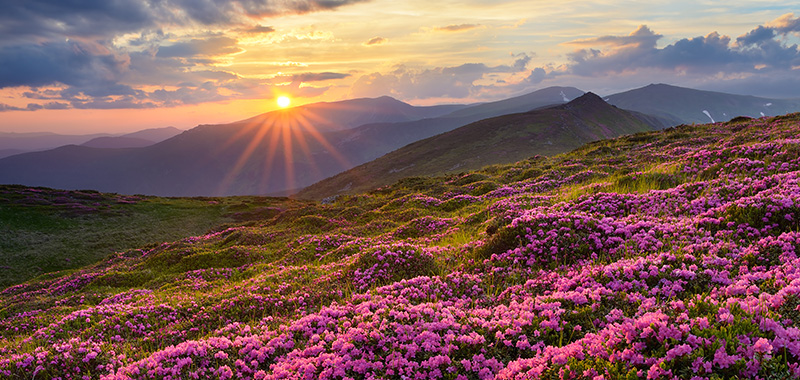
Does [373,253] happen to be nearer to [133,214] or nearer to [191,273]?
[191,273]

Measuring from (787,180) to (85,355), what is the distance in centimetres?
2140

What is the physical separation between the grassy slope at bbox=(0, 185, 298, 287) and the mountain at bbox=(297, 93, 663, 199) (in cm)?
6679

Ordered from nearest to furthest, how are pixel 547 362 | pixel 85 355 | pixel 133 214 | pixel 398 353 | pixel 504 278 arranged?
pixel 547 362 < pixel 398 353 < pixel 85 355 < pixel 504 278 < pixel 133 214

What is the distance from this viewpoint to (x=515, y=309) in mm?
8352

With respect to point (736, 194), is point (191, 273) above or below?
below

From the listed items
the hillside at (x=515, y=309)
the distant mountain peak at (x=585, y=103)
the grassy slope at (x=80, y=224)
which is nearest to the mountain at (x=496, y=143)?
the distant mountain peak at (x=585, y=103)

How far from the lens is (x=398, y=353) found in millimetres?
6965

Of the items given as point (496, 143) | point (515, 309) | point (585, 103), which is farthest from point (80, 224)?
point (585, 103)

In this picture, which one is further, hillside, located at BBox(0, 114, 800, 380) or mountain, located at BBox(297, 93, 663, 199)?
mountain, located at BBox(297, 93, 663, 199)

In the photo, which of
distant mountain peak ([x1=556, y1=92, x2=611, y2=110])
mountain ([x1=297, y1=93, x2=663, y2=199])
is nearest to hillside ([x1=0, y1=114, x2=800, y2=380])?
mountain ([x1=297, y1=93, x2=663, y2=199])

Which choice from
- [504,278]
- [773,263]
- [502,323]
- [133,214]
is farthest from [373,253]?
[133,214]

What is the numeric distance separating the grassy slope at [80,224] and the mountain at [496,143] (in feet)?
219

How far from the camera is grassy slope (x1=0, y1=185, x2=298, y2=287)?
4166 cm

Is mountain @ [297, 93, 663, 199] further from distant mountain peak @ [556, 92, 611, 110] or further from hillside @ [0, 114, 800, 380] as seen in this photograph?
hillside @ [0, 114, 800, 380]
